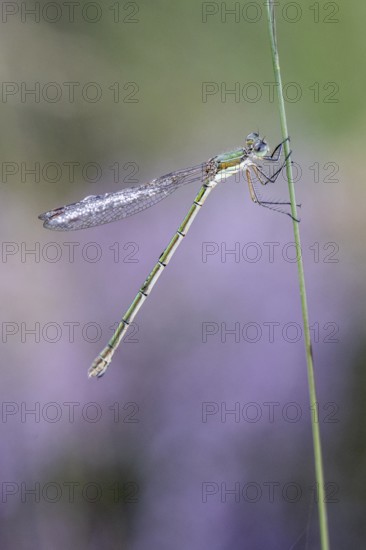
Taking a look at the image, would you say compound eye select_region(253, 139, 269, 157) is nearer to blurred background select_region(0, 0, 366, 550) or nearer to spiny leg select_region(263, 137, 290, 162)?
spiny leg select_region(263, 137, 290, 162)

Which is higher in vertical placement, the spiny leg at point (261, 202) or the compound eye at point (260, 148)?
the compound eye at point (260, 148)

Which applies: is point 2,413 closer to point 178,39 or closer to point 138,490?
point 138,490

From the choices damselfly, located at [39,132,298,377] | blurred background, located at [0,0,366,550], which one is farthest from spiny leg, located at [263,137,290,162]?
blurred background, located at [0,0,366,550]

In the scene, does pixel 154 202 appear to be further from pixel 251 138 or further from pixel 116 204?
pixel 251 138

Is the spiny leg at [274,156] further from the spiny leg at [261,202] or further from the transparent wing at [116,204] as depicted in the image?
the transparent wing at [116,204]

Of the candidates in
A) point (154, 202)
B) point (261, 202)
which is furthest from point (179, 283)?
point (261, 202)

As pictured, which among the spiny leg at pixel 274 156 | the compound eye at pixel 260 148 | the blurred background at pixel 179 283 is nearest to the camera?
the spiny leg at pixel 274 156

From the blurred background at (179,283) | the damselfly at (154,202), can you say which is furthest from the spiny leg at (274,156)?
the blurred background at (179,283)

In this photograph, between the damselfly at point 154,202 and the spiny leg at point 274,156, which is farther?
the damselfly at point 154,202
